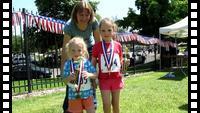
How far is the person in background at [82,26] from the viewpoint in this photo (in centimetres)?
538

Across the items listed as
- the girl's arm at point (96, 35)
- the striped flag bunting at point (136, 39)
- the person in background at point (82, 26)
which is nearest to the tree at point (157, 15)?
the striped flag bunting at point (136, 39)

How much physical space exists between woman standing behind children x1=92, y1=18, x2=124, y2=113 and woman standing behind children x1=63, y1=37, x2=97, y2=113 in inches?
12.9

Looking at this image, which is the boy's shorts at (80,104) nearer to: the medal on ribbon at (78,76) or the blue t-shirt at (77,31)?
the medal on ribbon at (78,76)

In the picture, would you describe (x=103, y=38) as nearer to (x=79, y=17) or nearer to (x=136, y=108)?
(x=79, y=17)

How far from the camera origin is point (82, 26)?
18.1ft

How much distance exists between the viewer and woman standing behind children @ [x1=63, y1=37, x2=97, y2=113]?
197 inches

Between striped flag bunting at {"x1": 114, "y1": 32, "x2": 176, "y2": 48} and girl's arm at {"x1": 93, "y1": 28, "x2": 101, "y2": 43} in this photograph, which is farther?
striped flag bunting at {"x1": 114, "y1": 32, "x2": 176, "y2": 48}

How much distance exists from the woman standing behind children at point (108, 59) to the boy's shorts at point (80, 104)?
1.45ft

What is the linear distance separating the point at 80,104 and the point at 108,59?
0.69 metres

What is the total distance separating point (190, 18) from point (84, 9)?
1.28 metres

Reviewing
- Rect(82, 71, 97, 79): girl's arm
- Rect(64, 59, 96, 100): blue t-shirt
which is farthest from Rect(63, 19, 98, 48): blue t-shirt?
Rect(82, 71, 97, 79): girl's arm

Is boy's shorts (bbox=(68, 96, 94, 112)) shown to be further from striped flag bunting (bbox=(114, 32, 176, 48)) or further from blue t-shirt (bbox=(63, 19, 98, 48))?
striped flag bunting (bbox=(114, 32, 176, 48))

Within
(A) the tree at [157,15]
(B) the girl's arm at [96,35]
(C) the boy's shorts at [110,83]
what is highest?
(A) the tree at [157,15]

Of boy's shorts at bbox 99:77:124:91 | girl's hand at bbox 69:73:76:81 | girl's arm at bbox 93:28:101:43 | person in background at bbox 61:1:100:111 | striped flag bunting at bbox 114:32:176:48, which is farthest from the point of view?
striped flag bunting at bbox 114:32:176:48
